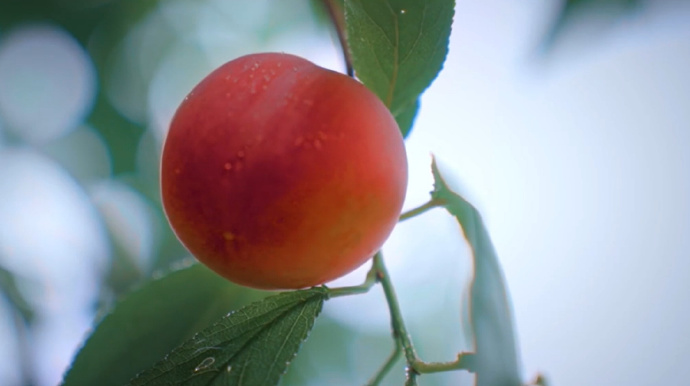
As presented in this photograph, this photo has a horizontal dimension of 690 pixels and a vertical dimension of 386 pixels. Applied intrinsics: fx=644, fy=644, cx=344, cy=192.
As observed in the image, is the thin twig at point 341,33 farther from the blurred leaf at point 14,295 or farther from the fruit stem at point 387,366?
the blurred leaf at point 14,295

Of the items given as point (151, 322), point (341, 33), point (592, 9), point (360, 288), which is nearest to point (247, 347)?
point (360, 288)

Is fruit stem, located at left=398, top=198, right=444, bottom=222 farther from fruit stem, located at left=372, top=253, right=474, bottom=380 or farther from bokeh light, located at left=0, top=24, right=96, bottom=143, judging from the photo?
bokeh light, located at left=0, top=24, right=96, bottom=143

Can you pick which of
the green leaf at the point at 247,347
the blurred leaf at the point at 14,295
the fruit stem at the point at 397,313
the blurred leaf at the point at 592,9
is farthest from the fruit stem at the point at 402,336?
the blurred leaf at the point at 14,295

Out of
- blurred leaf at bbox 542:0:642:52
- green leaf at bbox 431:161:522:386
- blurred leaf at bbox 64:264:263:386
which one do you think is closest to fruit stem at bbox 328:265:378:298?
green leaf at bbox 431:161:522:386

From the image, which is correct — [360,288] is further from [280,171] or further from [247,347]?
[280,171]

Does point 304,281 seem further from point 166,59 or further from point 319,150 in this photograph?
point 166,59

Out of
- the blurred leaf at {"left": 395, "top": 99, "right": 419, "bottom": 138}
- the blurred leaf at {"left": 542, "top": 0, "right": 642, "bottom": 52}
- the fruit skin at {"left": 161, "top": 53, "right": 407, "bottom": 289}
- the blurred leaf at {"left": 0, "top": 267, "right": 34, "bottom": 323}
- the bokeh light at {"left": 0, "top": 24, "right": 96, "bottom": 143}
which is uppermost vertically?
the blurred leaf at {"left": 542, "top": 0, "right": 642, "bottom": 52}

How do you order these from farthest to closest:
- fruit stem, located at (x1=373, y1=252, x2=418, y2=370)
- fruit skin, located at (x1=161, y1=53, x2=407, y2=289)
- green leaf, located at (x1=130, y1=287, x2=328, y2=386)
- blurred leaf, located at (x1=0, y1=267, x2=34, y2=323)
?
blurred leaf, located at (x1=0, y1=267, x2=34, y2=323) < fruit stem, located at (x1=373, y1=252, x2=418, y2=370) < green leaf, located at (x1=130, y1=287, x2=328, y2=386) < fruit skin, located at (x1=161, y1=53, x2=407, y2=289)
